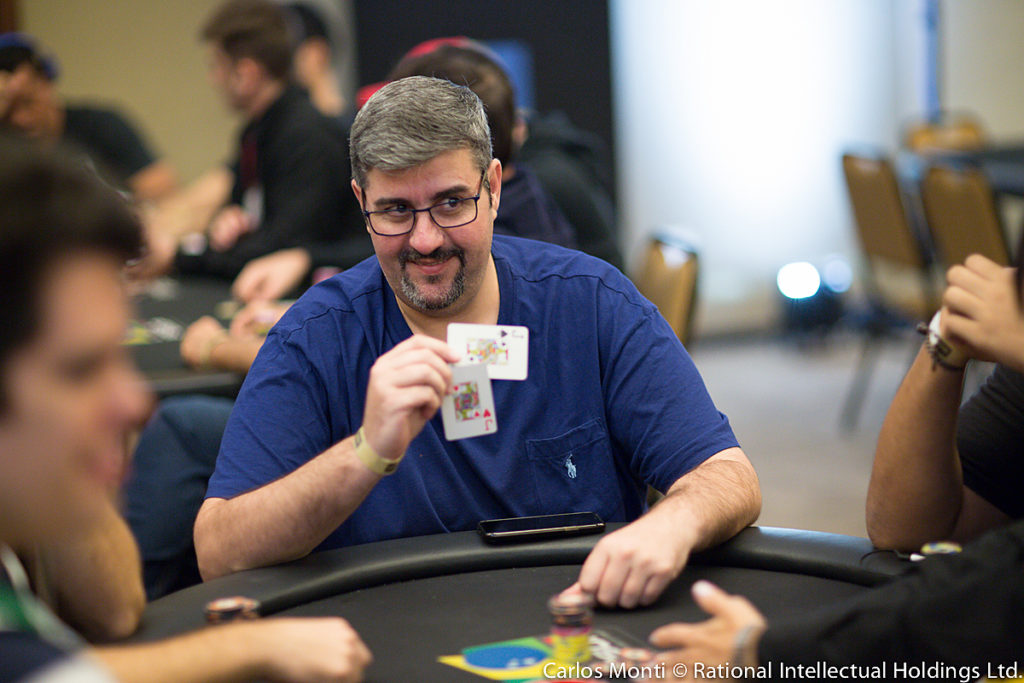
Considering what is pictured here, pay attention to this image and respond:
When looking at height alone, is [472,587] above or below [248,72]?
below

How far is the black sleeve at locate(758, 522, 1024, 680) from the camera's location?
42.5 inches

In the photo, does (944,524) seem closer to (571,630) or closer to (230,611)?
(571,630)

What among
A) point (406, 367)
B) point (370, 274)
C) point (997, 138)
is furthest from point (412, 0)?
point (406, 367)

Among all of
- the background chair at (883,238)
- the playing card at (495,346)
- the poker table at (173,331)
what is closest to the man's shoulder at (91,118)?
the poker table at (173,331)

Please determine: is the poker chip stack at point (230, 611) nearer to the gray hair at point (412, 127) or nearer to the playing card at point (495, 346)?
the playing card at point (495, 346)

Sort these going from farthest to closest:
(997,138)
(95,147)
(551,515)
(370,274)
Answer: (997,138), (95,147), (370,274), (551,515)

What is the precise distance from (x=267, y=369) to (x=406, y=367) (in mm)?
338

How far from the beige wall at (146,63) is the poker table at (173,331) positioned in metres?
2.46

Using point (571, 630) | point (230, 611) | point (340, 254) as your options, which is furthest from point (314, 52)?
point (571, 630)

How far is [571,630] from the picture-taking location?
1174mm

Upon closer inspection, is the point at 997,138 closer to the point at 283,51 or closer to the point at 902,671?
the point at 283,51

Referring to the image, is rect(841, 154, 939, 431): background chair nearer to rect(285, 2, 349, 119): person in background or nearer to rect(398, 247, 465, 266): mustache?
rect(285, 2, 349, 119): person in background

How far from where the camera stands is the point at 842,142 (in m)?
7.28

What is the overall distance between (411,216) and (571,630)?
0.78 meters
